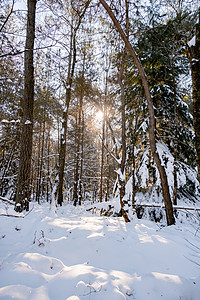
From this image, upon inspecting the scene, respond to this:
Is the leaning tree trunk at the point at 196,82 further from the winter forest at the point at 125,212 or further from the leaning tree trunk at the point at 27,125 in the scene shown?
the leaning tree trunk at the point at 27,125

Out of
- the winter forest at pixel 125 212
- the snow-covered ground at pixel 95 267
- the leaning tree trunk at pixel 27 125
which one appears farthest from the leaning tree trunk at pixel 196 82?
the leaning tree trunk at pixel 27 125

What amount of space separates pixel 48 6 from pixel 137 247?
7.07m

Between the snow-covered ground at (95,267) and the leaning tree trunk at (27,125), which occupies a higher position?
the leaning tree trunk at (27,125)

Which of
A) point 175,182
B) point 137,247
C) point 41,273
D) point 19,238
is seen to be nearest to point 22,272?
point 41,273

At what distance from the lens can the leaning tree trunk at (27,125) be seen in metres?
4.92

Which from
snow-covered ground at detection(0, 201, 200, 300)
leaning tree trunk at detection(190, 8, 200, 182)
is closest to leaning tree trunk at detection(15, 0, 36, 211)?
snow-covered ground at detection(0, 201, 200, 300)

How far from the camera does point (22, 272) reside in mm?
1630

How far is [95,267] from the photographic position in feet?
6.45

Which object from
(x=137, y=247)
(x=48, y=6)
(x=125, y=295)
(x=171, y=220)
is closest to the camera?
(x=125, y=295)

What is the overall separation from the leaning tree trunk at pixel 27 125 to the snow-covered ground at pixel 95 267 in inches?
72.6

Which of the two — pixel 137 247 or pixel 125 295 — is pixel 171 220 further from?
pixel 125 295

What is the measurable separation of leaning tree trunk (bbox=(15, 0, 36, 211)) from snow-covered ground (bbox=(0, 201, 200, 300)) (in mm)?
1844

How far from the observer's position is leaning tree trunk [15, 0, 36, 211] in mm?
4918

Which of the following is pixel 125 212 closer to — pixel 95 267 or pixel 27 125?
pixel 95 267
